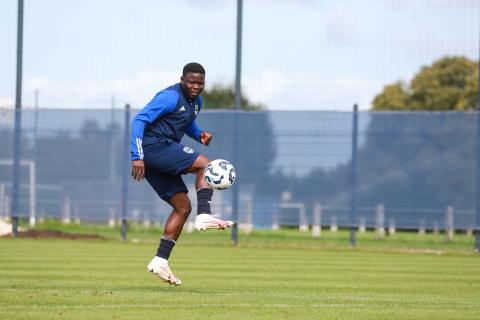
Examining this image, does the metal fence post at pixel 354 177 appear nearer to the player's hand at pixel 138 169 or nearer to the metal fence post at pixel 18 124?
the metal fence post at pixel 18 124

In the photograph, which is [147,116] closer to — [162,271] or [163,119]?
[163,119]

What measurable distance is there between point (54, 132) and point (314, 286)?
1404 centimetres

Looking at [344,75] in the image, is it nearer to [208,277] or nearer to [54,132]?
[54,132]

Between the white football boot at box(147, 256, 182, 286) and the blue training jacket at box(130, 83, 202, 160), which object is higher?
the blue training jacket at box(130, 83, 202, 160)

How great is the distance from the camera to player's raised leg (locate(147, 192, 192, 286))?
10.5 metres

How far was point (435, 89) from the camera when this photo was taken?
6172 cm

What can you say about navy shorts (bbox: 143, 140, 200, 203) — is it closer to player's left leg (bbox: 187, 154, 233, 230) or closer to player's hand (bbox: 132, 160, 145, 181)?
player's left leg (bbox: 187, 154, 233, 230)

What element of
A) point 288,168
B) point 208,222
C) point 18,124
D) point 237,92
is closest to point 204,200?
point 208,222

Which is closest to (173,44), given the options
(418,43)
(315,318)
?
(418,43)

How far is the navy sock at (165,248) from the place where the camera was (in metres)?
10.6

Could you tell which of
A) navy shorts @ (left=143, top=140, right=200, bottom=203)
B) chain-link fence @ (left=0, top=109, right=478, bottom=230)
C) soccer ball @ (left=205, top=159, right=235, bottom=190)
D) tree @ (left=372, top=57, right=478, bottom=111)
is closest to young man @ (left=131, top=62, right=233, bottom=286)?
navy shorts @ (left=143, top=140, right=200, bottom=203)

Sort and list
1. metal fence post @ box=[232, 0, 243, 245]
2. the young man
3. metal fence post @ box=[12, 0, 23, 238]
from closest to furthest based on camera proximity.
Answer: the young man < metal fence post @ box=[232, 0, 243, 245] < metal fence post @ box=[12, 0, 23, 238]

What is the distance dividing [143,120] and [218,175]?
0.91m

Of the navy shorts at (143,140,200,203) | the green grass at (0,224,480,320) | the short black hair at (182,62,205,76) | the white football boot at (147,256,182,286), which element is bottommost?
the green grass at (0,224,480,320)
